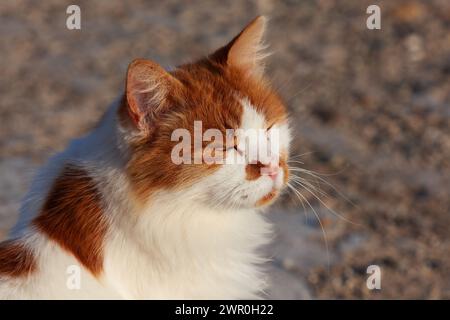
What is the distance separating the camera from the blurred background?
3.77m

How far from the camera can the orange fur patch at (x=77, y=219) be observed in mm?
2395

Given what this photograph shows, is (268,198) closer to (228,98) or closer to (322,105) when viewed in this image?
(228,98)

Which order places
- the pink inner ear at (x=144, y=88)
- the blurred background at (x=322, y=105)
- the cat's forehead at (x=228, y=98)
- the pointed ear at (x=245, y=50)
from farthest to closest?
the blurred background at (x=322, y=105)
the pointed ear at (x=245, y=50)
the cat's forehead at (x=228, y=98)
the pink inner ear at (x=144, y=88)

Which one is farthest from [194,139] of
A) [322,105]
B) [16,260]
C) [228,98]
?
[322,105]

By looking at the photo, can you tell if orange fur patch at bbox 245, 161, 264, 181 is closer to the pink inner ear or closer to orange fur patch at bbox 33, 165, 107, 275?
the pink inner ear

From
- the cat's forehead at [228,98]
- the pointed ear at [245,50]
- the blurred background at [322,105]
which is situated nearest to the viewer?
the cat's forehead at [228,98]

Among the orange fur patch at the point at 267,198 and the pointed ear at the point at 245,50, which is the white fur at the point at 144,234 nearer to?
the orange fur patch at the point at 267,198

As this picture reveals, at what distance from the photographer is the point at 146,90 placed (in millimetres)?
2330

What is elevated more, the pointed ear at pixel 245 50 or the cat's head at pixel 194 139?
the pointed ear at pixel 245 50

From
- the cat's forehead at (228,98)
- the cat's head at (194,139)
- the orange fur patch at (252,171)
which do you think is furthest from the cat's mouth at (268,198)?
the cat's forehead at (228,98)

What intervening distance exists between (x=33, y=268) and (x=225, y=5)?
13.9 feet

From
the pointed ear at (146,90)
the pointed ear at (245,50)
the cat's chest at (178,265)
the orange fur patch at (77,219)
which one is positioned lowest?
the cat's chest at (178,265)

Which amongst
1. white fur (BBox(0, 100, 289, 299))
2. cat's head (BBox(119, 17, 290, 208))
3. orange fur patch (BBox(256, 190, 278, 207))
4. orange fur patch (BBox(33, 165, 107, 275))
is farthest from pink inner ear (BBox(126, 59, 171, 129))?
orange fur patch (BBox(256, 190, 278, 207))

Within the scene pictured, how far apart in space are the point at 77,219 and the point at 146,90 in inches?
18.5
